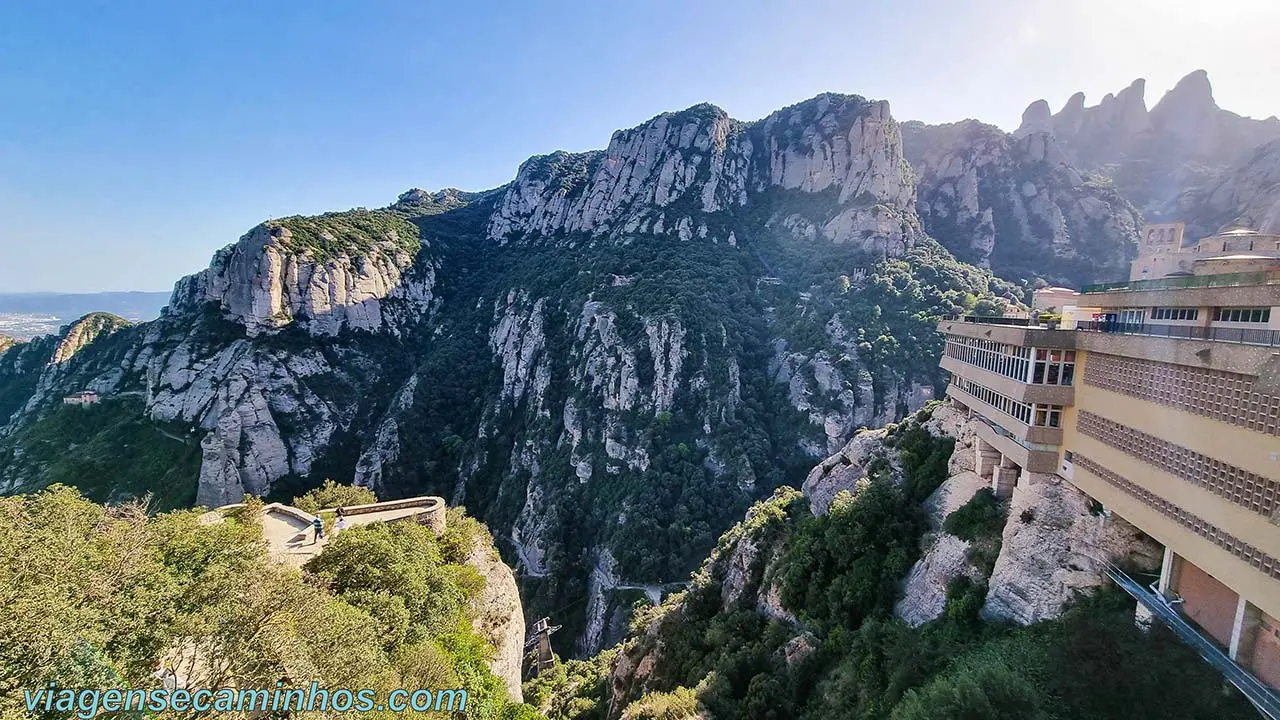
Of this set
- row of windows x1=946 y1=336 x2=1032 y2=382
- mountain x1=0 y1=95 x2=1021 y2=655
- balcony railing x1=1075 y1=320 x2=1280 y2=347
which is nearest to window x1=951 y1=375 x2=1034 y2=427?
row of windows x1=946 y1=336 x2=1032 y2=382

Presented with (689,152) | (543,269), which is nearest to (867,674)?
(543,269)

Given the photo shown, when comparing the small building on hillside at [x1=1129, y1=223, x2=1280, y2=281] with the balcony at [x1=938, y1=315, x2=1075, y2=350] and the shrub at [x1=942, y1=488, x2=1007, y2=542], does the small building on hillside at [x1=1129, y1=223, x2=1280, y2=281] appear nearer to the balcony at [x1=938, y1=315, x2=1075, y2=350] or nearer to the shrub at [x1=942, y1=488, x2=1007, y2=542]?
the balcony at [x1=938, y1=315, x2=1075, y2=350]

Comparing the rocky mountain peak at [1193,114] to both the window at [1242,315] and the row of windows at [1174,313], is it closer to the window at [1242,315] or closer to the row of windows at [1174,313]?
the row of windows at [1174,313]

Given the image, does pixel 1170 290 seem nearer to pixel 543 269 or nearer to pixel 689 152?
pixel 543 269

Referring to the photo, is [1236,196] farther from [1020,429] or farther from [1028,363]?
[1020,429]

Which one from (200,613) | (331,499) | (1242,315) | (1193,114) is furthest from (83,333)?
(1193,114)
